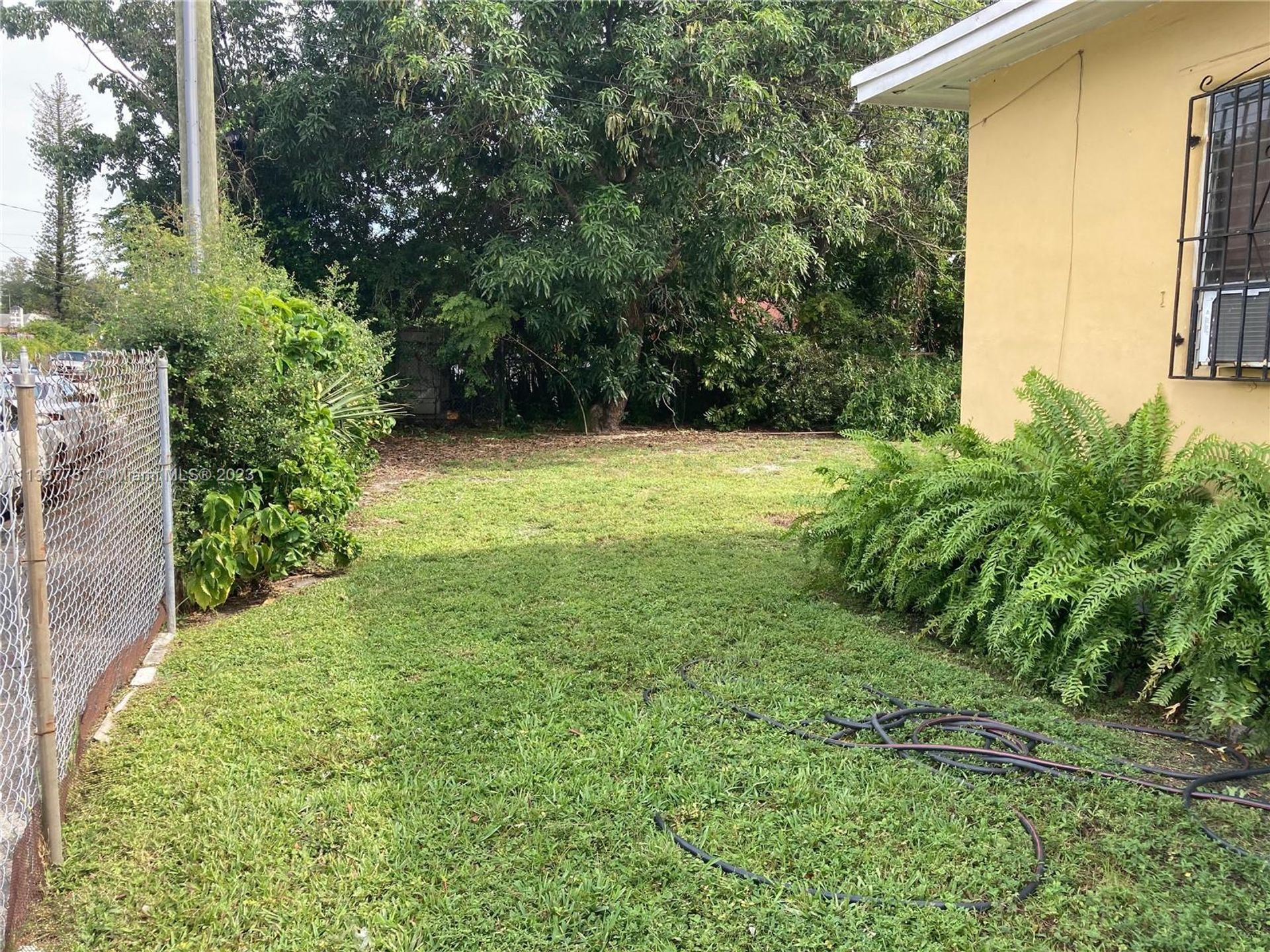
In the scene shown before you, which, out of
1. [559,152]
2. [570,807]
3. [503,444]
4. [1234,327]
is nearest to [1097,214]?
[1234,327]

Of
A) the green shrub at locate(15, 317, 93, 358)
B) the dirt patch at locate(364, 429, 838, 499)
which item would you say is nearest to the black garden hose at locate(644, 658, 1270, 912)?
the green shrub at locate(15, 317, 93, 358)

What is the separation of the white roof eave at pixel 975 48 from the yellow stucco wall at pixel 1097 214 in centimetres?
9

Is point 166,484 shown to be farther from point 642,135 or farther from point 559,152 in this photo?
point 642,135

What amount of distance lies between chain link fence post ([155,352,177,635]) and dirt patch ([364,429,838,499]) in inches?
204

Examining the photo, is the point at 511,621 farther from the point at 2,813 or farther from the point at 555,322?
the point at 555,322

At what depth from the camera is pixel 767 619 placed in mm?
4715

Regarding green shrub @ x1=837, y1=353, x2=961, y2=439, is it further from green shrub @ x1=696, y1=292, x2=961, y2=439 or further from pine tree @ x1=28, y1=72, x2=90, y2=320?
pine tree @ x1=28, y1=72, x2=90, y2=320

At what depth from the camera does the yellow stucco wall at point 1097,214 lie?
4.00 m

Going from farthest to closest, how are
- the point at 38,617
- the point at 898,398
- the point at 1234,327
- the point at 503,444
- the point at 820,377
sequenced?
the point at 820,377 < the point at 898,398 < the point at 503,444 < the point at 1234,327 < the point at 38,617

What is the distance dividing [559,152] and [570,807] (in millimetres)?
9134

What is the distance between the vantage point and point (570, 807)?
110 inches

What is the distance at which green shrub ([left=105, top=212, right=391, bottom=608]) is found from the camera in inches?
188

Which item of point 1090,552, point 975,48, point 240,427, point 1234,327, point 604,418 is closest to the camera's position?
point 1090,552

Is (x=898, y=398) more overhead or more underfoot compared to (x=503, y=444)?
more overhead
